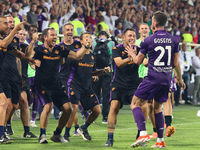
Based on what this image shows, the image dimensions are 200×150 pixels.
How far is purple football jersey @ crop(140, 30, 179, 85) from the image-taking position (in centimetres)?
695

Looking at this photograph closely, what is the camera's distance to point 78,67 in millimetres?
8797

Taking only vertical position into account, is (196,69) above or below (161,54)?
below

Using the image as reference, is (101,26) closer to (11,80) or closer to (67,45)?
(67,45)

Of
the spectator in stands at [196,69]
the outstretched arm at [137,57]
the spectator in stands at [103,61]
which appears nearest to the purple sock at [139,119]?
the outstretched arm at [137,57]

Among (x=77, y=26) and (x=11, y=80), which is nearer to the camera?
(x=11, y=80)

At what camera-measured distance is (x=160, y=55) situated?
6.95 m

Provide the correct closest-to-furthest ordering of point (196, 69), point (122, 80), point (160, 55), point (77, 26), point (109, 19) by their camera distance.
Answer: point (160, 55)
point (122, 80)
point (77, 26)
point (196, 69)
point (109, 19)

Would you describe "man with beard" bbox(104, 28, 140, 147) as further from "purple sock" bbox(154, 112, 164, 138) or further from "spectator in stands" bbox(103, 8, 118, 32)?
"spectator in stands" bbox(103, 8, 118, 32)

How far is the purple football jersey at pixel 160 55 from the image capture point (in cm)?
695

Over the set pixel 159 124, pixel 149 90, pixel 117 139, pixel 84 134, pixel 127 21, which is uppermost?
pixel 127 21

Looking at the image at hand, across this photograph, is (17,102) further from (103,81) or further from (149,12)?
(149,12)

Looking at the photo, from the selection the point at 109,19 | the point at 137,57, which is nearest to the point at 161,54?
the point at 137,57

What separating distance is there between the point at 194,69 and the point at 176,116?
5.33 m

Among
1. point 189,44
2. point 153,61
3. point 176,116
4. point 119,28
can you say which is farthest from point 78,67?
point 189,44
